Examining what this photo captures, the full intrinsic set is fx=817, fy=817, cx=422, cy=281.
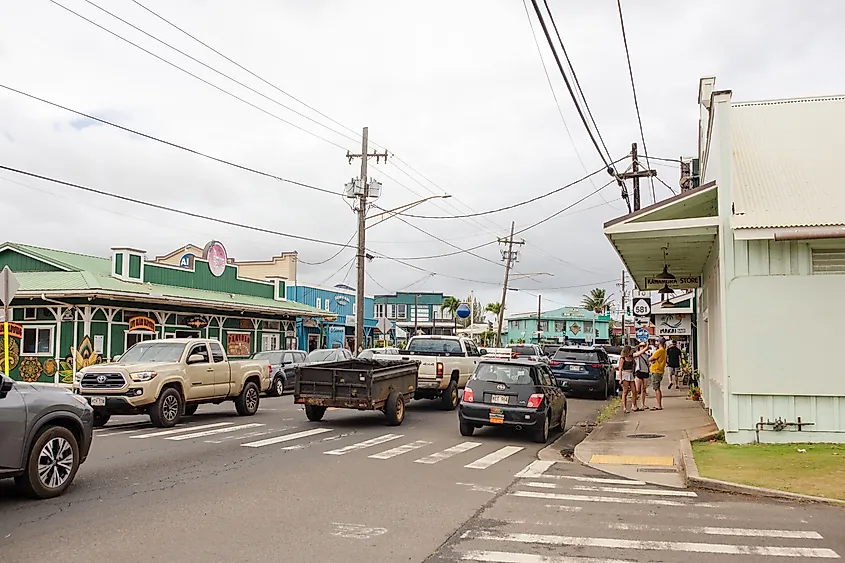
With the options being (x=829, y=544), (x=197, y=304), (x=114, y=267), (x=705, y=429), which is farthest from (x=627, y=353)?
(x=114, y=267)

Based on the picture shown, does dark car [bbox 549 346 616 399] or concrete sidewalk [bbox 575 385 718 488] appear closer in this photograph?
concrete sidewalk [bbox 575 385 718 488]

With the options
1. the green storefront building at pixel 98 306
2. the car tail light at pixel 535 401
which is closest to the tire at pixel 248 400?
the car tail light at pixel 535 401

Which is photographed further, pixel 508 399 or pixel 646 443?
pixel 508 399

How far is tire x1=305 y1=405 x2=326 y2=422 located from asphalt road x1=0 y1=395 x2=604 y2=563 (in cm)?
177

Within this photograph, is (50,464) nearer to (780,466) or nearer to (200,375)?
(200,375)

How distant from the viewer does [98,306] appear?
2856cm

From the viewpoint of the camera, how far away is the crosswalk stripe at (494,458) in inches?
489

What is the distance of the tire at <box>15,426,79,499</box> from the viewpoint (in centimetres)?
860

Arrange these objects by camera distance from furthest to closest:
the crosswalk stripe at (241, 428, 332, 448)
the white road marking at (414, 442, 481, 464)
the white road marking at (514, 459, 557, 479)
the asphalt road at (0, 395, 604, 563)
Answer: the crosswalk stripe at (241, 428, 332, 448) → the white road marking at (414, 442, 481, 464) → the white road marking at (514, 459, 557, 479) → the asphalt road at (0, 395, 604, 563)

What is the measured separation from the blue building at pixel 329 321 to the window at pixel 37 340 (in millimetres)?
17059

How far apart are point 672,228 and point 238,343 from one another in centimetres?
2671

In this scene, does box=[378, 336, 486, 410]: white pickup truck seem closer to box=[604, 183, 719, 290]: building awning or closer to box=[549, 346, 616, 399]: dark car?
box=[604, 183, 719, 290]: building awning

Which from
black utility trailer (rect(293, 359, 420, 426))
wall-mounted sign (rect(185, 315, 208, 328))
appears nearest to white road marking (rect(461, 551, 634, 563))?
black utility trailer (rect(293, 359, 420, 426))

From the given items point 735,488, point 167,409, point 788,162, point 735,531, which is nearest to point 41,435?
point 735,531
